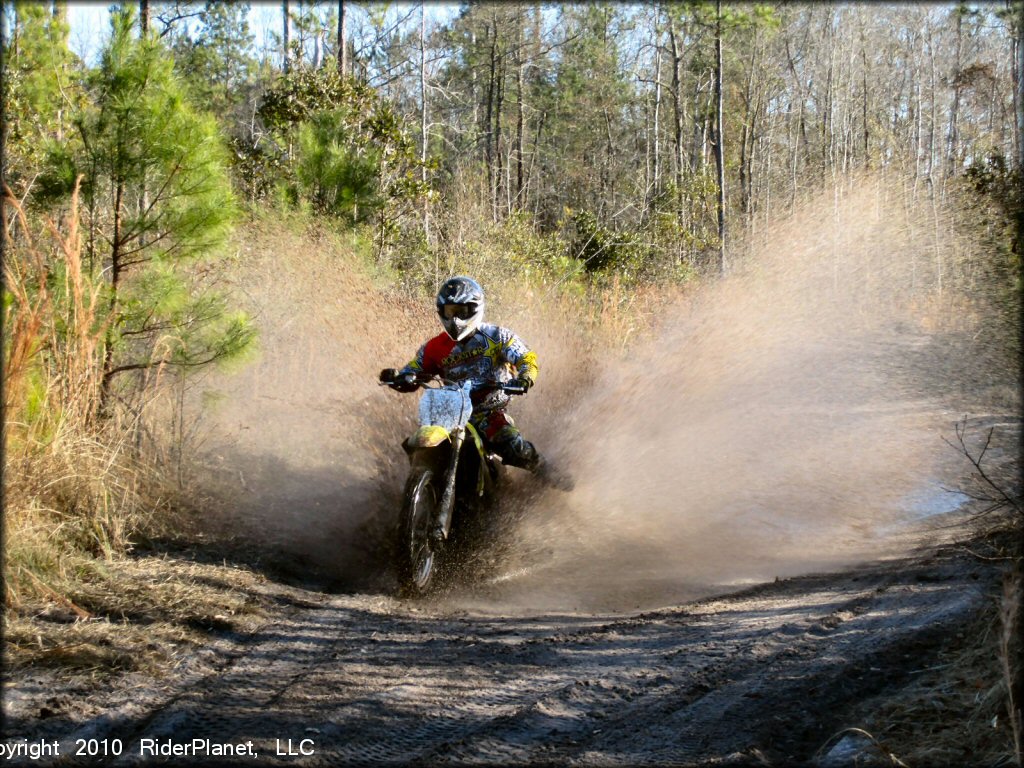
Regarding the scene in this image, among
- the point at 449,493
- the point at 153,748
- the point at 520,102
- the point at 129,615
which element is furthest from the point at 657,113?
the point at 153,748

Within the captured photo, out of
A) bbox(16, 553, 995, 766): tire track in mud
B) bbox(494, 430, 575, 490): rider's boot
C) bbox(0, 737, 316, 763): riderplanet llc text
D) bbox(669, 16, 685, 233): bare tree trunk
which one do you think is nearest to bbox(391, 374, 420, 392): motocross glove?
bbox(494, 430, 575, 490): rider's boot

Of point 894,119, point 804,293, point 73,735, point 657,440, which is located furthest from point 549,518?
point 894,119

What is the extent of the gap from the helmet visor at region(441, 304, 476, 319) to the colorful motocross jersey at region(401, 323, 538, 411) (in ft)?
0.93

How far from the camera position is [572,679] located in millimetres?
4742

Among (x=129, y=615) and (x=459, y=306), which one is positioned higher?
(x=459, y=306)

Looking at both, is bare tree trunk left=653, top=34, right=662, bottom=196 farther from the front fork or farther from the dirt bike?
the front fork

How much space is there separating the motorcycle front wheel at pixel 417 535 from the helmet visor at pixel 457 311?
1396 mm

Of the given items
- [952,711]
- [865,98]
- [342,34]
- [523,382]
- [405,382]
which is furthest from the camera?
[865,98]

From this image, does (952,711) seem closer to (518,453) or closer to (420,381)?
A: (518,453)

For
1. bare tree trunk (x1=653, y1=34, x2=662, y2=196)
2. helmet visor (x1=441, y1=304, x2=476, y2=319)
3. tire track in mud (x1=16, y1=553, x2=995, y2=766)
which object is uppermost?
bare tree trunk (x1=653, y1=34, x2=662, y2=196)

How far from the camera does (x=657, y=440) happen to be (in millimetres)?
9883

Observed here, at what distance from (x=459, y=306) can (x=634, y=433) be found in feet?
9.45

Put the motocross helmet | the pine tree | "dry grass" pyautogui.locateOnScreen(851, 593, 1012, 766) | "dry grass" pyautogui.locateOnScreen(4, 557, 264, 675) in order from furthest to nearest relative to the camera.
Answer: the pine tree
the motocross helmet
"dry grass" pyautogui.locateOnScreen(4, 557, 264, 675)
"dry grass" pyautogui.locateOnScreen(851, 593, 1012, 766)

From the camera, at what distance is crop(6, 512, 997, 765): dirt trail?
12.7ft
